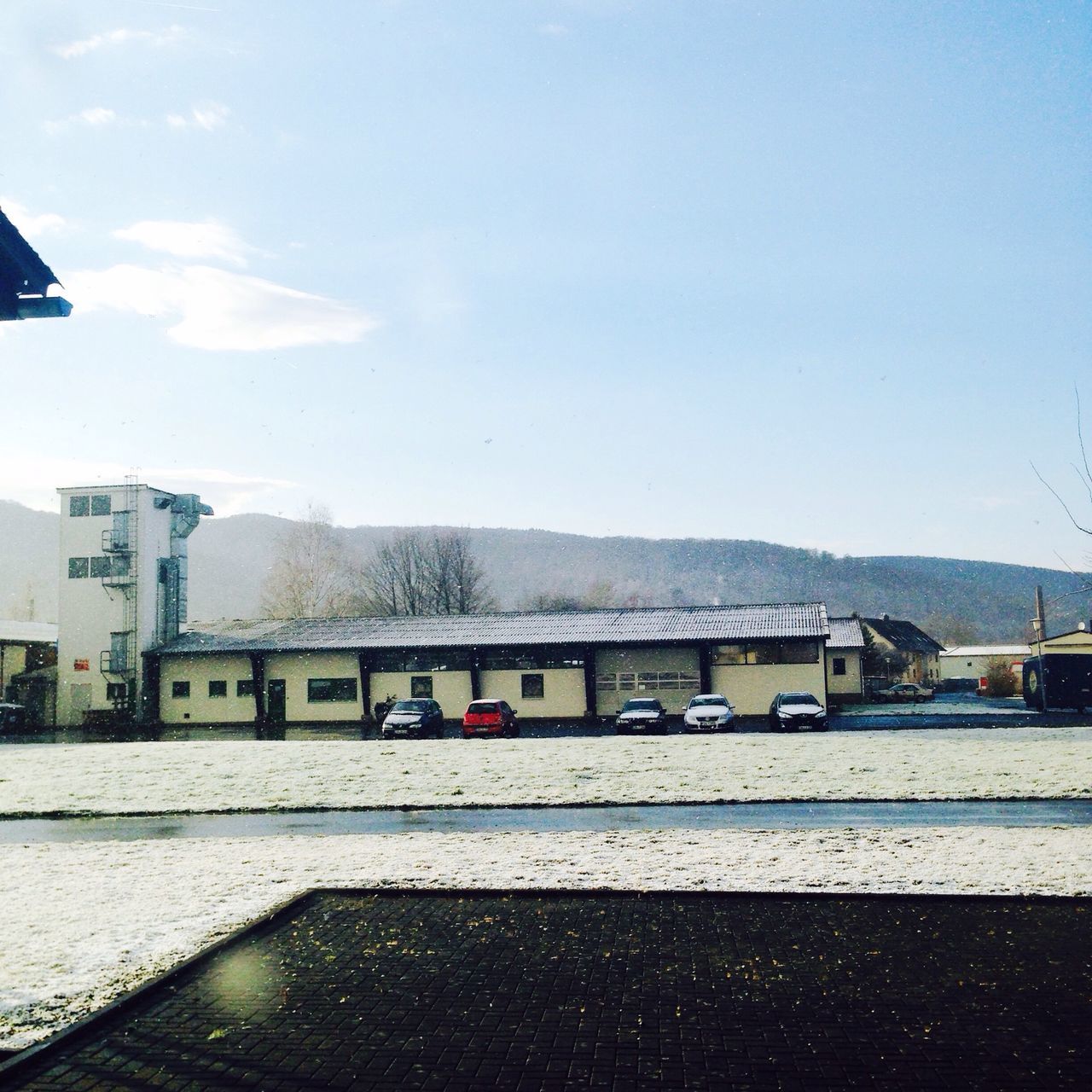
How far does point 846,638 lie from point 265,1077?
53442 millimetres

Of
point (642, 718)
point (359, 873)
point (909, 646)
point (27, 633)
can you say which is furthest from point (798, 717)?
point (909, 646)

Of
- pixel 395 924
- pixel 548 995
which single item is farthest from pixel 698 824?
pixel 548 995

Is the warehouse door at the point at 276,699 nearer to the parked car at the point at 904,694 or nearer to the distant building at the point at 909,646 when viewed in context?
the parked car at the point at 904,694

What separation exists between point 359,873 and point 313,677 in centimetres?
3864

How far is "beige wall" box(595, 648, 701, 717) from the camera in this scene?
46031mm

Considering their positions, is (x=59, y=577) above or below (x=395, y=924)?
above

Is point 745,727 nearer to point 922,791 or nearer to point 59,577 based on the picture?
point 922,791

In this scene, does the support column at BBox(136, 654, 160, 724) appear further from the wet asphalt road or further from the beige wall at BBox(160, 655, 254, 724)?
the wet asphalt road

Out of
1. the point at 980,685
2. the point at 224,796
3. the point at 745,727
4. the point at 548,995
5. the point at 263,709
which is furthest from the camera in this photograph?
the point at 980,685

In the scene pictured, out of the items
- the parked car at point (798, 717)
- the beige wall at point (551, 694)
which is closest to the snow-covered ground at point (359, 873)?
the parked car at point (798, 717)

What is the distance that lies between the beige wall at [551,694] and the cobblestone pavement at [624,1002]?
37012 mm

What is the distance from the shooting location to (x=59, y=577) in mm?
54438

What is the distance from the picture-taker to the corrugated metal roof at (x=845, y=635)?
55656 millimetres

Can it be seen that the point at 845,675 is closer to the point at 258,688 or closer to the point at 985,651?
the point at 258,688
